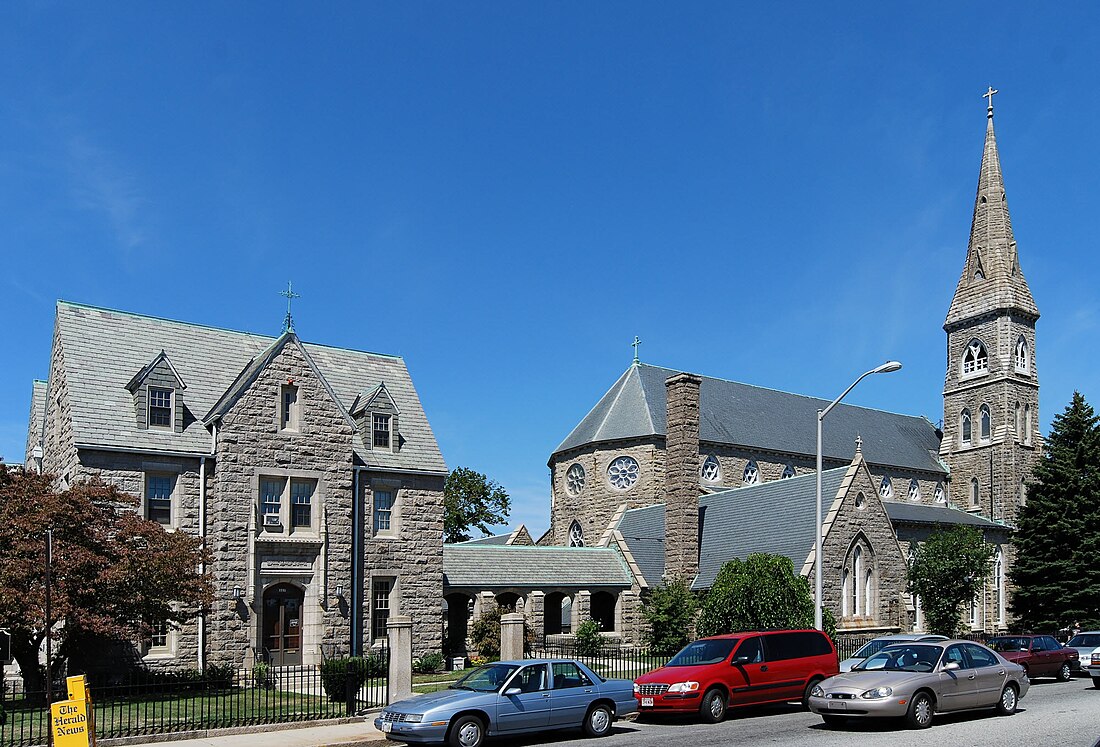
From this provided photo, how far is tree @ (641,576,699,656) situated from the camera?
3519 cm

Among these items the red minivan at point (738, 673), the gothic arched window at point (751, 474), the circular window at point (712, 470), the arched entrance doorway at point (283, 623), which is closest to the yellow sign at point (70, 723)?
the red minivan at point (738, 673)

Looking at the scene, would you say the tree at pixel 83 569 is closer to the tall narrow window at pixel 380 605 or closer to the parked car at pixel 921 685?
the tall narrow window at pixel 380 605

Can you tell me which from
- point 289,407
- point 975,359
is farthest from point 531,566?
point 975,359

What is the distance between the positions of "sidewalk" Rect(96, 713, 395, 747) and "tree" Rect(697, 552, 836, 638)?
13629 millimetres

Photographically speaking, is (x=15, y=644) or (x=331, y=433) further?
(x=331, y=433)

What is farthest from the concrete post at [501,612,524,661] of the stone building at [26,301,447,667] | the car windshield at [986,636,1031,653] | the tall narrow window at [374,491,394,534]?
the car windshield at [986,636,1031,653]

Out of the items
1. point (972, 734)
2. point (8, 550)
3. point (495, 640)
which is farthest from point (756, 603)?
point (8, 550)

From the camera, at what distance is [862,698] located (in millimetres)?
17688

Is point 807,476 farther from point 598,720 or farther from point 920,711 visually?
point 598,720

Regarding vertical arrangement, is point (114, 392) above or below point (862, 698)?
above

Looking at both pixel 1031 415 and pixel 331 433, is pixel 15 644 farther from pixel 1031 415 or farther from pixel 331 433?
pixel 1031 415

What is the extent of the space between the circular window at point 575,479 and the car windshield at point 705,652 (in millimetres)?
34350

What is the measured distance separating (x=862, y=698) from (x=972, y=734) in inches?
72.2

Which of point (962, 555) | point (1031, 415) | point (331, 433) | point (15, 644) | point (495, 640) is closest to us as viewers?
point (15, 644)
